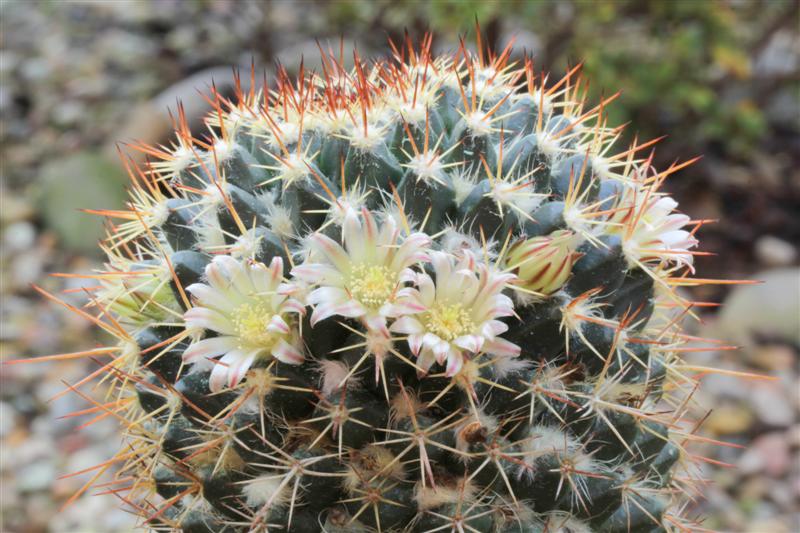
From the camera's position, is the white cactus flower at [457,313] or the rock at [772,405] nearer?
the white cactus flower at [457,313]

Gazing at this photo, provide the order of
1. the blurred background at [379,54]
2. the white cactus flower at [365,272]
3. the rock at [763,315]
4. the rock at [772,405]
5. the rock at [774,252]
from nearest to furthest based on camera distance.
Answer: the white cactus flower at [365,272], the blurred background at [379,54], the rock at [772,405], the rock at [763,315], the rock at [774,252]

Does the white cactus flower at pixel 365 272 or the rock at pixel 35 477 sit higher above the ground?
the white cactus flower at pixel 365 272

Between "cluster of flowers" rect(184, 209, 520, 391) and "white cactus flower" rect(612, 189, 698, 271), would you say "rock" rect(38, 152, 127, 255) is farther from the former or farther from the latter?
"white cactus flower" rect(612, 189, 698, 271)

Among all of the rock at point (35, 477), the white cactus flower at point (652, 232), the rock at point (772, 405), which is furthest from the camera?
the rock at point (772, 405)

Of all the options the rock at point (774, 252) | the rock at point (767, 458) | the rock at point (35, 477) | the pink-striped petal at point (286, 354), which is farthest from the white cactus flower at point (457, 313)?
the rock at point (774, 252)

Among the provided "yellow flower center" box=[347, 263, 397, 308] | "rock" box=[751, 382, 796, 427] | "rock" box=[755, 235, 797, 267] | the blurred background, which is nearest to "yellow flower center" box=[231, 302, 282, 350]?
"yellow flower center" box=[347, 263, 397, 308]

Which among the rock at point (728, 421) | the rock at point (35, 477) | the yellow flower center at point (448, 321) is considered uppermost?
the yellow flower center at point (448, 321)

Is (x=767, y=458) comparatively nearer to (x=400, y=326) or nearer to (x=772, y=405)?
(x=772, y=405)

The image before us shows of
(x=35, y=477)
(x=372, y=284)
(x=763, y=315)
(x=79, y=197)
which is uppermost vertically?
(x=372, y=284)

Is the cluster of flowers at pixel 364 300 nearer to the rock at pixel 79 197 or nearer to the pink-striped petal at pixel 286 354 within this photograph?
the pink-striped petal at pixel 286 354

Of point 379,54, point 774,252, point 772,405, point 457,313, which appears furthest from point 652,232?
point 379,54
